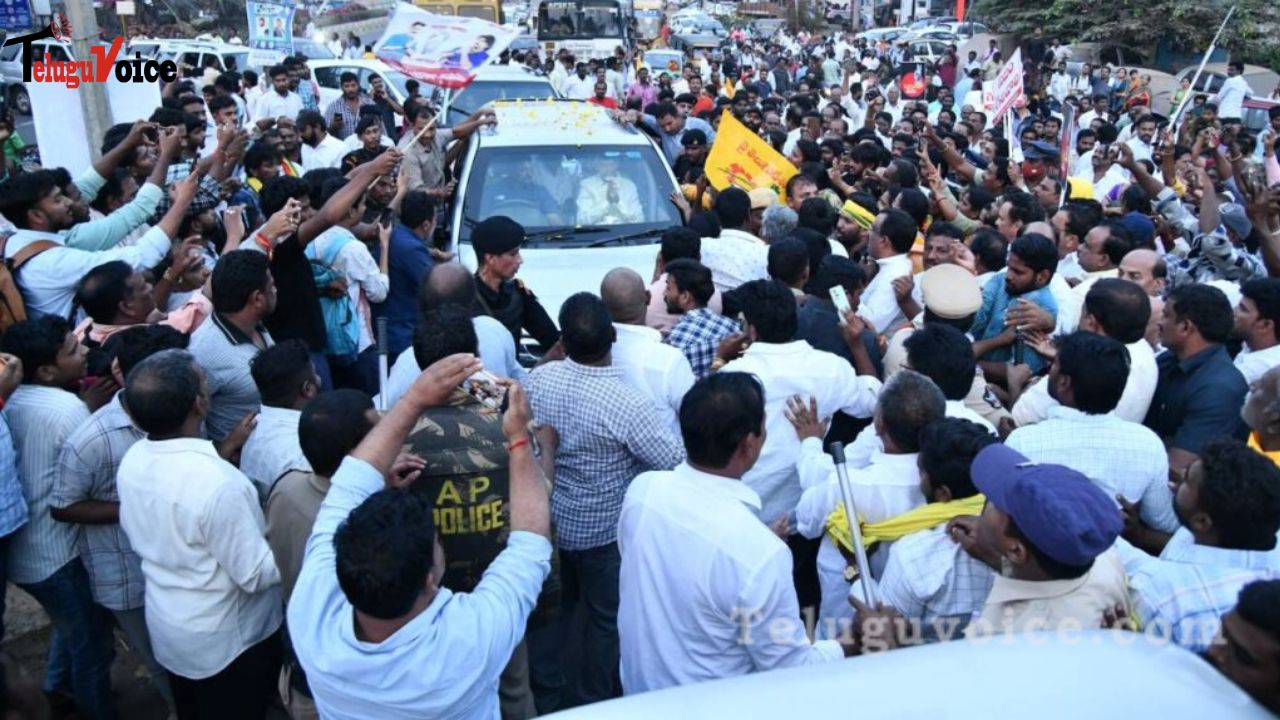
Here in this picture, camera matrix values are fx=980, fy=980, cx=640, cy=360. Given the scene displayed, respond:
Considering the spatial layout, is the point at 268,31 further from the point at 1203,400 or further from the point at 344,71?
the point at 1203,400

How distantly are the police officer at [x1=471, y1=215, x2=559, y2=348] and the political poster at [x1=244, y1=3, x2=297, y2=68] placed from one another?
43.9ft

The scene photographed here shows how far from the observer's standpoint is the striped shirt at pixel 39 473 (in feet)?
11.3

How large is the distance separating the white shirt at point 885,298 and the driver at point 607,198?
2.25m

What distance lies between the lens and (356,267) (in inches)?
199

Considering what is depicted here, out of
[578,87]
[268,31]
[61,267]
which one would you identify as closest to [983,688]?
[61,267]

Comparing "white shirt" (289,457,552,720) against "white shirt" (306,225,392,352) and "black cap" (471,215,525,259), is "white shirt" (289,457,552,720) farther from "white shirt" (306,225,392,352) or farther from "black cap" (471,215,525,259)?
"white shirt" (306,225,392,352)

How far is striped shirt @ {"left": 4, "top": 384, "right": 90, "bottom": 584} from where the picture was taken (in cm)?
345

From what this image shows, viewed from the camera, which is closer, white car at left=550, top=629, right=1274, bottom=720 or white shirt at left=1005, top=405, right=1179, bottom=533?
white car at left=550, top=629, right=1274, bottom=720

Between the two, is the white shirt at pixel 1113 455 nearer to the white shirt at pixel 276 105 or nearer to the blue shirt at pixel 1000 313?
the blue shirt at pixel 1000 313

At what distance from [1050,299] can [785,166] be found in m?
2.95

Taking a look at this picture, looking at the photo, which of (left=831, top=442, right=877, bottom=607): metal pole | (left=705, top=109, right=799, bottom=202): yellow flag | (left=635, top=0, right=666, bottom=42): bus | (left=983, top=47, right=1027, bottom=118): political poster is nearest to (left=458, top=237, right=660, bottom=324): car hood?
(left=705, top=109, right=799, bottom=202): yellow flag

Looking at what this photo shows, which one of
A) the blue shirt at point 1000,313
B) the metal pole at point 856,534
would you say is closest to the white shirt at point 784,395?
the metal pole at point 856,534

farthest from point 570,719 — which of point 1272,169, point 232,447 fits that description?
point 1272,169

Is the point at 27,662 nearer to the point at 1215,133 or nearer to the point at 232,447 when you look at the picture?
the point at 232,447
